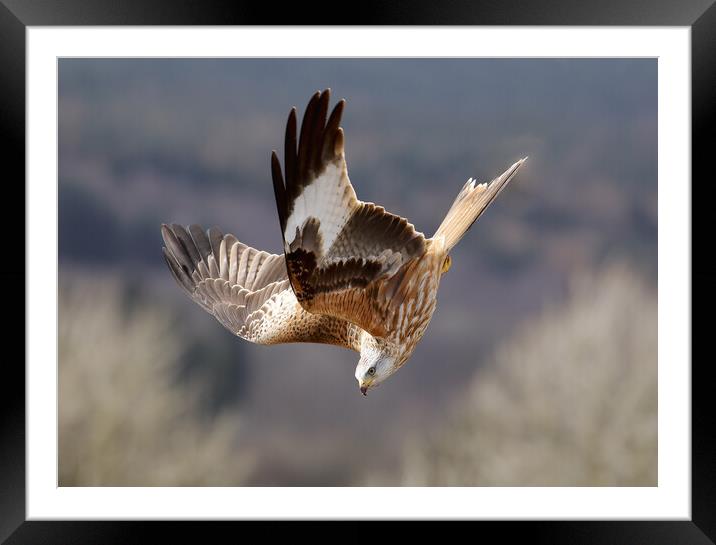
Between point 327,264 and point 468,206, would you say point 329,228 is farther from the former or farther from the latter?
point 468,206

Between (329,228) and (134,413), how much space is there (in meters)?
1.35

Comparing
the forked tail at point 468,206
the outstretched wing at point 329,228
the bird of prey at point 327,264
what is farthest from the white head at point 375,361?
the forked tail at point 468,206

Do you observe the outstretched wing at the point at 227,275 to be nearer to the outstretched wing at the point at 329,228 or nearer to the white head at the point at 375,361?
the white head at the point at 375,361

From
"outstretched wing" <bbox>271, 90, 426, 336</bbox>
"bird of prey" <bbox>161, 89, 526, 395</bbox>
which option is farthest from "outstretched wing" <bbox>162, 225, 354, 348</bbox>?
"outstretched wing" <bbox>271, 90, 426, 336</bbox>

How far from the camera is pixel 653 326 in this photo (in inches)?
106

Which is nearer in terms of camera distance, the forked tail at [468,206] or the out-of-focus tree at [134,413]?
the forked tail at [468,206]

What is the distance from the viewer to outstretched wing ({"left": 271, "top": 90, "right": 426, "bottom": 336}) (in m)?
1.90

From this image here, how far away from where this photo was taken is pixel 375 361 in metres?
2.47

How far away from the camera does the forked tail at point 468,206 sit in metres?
2.45

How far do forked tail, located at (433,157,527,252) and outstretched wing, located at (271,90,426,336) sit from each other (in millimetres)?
247
